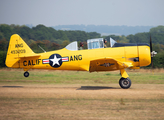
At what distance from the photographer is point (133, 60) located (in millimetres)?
10883

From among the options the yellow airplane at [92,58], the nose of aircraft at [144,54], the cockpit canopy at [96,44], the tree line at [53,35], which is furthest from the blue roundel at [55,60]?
the tree line at [53,35]

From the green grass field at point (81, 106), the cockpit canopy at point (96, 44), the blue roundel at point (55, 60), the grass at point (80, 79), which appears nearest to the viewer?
the green grass field at point (81, 106)

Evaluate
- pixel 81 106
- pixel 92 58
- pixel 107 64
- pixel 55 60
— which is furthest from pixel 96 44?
pixel 81 106

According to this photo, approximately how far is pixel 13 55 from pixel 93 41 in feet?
15.9

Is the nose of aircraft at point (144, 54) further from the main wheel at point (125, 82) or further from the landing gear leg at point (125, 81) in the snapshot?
the main wheel at point (125, 82)

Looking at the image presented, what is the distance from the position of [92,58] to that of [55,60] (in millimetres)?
2126

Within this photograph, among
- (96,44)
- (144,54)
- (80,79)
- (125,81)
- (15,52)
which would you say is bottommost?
(80,79)

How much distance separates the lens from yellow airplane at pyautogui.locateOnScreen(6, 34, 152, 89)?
10.8 metres

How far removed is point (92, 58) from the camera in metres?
11.1

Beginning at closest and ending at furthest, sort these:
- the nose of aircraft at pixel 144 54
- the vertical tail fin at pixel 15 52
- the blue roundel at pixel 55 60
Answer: the nose of aircraft at pixel 144 54 < the blue roundel at pixel 55 60 < the vertical tail fin at pixel 15 52

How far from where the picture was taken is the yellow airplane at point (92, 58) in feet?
35.3

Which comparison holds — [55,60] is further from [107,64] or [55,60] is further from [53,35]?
[53,35]

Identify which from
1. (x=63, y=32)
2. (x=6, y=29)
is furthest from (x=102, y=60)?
(x=63, y=32)

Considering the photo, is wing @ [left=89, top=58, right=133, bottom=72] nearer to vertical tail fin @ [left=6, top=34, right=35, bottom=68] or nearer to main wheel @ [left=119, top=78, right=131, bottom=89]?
main wheel @ [left=119, top=78, right=131, bottom=89]
